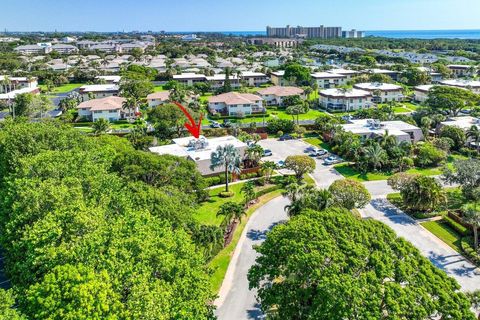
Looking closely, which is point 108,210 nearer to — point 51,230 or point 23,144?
point 51,230

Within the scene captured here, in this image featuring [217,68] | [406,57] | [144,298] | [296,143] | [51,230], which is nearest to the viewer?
[144,298]

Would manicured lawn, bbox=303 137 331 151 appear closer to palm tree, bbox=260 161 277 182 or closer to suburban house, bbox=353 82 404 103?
palm tree, bbox=260 161 277 182

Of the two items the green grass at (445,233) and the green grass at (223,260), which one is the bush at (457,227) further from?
the green grass at (223,260)

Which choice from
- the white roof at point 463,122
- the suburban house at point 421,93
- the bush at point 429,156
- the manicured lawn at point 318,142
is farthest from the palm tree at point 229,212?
the suburban house at point 421,93

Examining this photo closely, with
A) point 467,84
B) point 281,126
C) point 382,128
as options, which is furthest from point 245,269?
point 467,84

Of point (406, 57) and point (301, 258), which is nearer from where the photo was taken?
point (301, 258)

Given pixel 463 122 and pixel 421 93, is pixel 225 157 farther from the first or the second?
pixel 421 93

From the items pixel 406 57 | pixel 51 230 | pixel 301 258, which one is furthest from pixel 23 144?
pixel 406 57
